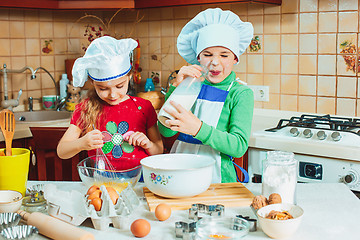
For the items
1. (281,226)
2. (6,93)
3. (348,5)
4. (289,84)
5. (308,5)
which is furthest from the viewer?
(6,93)

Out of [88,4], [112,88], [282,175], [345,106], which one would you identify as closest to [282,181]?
[282,175]

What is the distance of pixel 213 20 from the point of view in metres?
1.62

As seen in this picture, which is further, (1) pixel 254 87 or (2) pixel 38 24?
(2) pixel 38 24

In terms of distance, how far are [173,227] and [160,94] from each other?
178 cm

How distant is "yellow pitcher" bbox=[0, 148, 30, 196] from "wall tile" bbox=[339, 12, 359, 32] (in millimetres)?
1656

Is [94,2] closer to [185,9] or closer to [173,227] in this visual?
[185,9]

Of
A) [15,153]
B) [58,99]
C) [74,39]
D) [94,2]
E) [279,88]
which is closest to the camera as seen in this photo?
[15,153]

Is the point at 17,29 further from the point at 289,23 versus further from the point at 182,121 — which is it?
the point at 182,121

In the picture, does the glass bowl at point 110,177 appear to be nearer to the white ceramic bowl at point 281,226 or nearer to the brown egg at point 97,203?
the brown egg at point 97,203

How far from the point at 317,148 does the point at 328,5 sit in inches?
32.0

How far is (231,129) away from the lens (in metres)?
1.53

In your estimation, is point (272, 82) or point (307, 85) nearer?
point (307, 85)

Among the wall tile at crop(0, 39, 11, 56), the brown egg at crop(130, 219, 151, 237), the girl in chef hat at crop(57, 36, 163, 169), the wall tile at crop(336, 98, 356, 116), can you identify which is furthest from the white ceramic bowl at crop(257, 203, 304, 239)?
the wall tile at crop(0, 39, 11, 56)

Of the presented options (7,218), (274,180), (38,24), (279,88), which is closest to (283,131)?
(279,88)
